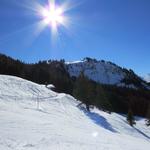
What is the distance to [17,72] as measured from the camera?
104125 millimetres

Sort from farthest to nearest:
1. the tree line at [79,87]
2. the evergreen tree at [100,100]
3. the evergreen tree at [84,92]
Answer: the evergreen tree at [100,100]
the tree line at [79,87]
the evergreen tree at [84,92]

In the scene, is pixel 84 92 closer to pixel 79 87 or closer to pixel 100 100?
pixel 79 87

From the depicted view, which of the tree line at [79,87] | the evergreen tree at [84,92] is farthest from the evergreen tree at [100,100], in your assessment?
the evergreen tree at [84,92]

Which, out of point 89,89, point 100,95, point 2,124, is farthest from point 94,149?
point 100,95

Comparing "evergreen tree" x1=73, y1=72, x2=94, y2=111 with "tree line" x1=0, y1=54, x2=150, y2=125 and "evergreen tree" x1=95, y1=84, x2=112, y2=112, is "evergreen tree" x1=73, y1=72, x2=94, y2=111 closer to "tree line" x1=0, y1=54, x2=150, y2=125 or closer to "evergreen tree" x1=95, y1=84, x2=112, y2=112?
"tree line" x1=0, y1=54, x2=150, y2=125

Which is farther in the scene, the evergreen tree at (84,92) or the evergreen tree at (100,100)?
the evergreen tree at (100,100)

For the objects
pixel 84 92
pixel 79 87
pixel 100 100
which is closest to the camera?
pixel 84 92

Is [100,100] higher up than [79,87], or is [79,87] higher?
[79,87]

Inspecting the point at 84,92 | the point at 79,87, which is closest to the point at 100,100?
the point at 84,92

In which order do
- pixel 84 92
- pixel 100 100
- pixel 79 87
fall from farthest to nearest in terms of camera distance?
pixel 100 100, pixel 79 87, pixel 84 92

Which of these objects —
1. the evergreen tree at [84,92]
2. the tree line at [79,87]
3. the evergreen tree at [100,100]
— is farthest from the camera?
the evergreen tree at [100,100]

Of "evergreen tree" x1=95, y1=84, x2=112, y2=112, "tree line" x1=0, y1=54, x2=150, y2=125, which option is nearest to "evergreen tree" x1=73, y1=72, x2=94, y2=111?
"tree line" x1=0, y1=54, x2=150, y2=125

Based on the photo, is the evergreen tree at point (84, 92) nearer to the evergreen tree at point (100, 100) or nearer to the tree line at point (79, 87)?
the tree line at point (79, 87)

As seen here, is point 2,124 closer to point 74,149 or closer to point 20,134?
point 20,134
